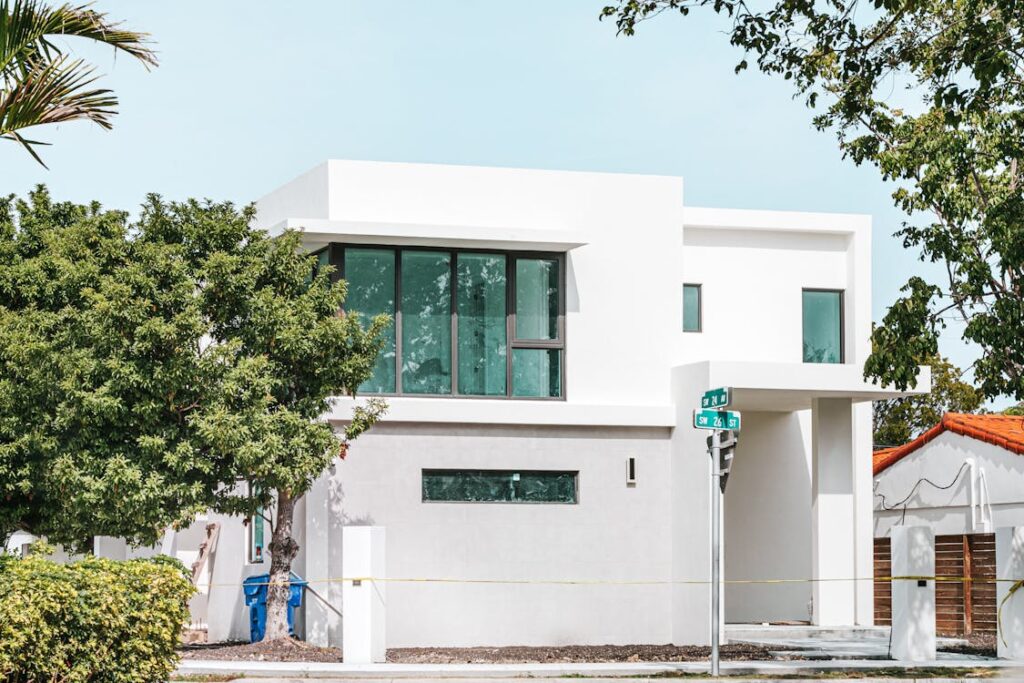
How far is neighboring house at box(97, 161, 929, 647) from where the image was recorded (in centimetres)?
2234

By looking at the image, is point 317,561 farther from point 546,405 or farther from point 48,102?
point 48,102

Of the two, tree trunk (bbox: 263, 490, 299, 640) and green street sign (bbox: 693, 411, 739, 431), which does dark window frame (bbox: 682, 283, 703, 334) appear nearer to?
green street sign (bbox: 693, 411, 739, 431)

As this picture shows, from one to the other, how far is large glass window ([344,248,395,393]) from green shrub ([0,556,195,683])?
8500mm

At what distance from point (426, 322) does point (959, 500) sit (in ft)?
34.2

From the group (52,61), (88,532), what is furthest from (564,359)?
(52,61)

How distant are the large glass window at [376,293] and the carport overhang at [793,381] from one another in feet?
15.4

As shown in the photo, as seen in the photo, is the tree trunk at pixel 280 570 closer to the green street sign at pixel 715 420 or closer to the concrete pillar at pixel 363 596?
the concrete pillar at pixel 363 596

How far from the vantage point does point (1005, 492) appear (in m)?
25.8

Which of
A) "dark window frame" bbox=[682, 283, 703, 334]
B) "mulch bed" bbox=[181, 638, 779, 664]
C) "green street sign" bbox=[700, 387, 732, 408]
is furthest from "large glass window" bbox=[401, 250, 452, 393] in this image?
"green street sign" bbox=[700, 387, 732, 408]

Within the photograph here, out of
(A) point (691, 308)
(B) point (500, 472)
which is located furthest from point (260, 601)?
(A) point (691, 308)

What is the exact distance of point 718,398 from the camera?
18344 millimetres

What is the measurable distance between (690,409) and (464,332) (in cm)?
367

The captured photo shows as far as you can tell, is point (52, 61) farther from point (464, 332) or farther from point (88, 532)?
point (464, 332)

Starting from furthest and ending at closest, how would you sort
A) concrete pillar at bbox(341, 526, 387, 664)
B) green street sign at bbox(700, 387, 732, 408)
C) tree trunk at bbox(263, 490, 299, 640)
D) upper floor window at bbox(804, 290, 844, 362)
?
upper floor window at bbox(804, 290, 844, 362) → tree trunk at bbox(263, 490, 299, 640) → concrete pillar at bbox(341, 526, 387, 664) → green street sign at bbox(700, 387, 732, 408)
